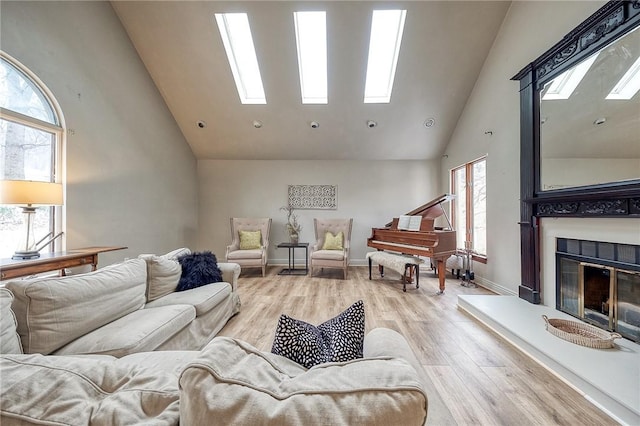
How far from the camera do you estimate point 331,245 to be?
5.04m

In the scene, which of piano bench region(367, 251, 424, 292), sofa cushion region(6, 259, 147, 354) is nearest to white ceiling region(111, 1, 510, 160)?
piano bench region(367, 251, 424, 292)

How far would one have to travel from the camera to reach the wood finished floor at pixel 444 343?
1.56m

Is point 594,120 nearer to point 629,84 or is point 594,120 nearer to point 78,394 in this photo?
point 629,84

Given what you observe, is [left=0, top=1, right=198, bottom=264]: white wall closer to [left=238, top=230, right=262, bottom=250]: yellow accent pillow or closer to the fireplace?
[left=238, top=230, right=262, bottom=250]: yellow accent pillow

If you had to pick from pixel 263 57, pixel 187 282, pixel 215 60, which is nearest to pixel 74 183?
pixel 187 282

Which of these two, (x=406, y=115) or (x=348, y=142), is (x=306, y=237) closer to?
(x=348, y=142)

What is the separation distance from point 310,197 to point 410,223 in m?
2.40

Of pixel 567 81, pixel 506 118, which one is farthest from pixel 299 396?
pixel 506 118

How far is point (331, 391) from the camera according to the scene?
0.53 metres

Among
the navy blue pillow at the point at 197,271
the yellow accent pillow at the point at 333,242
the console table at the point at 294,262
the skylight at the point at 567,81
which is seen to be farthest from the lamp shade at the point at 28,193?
the skylight at the point at 567,81

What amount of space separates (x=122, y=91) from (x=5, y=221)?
7.13 feet

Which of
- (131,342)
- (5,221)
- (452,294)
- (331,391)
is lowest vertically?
(452,294)

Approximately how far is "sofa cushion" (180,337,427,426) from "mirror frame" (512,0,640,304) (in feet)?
8.88

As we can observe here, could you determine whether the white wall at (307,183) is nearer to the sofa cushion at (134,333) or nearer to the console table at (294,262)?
the console table at (294,262)
